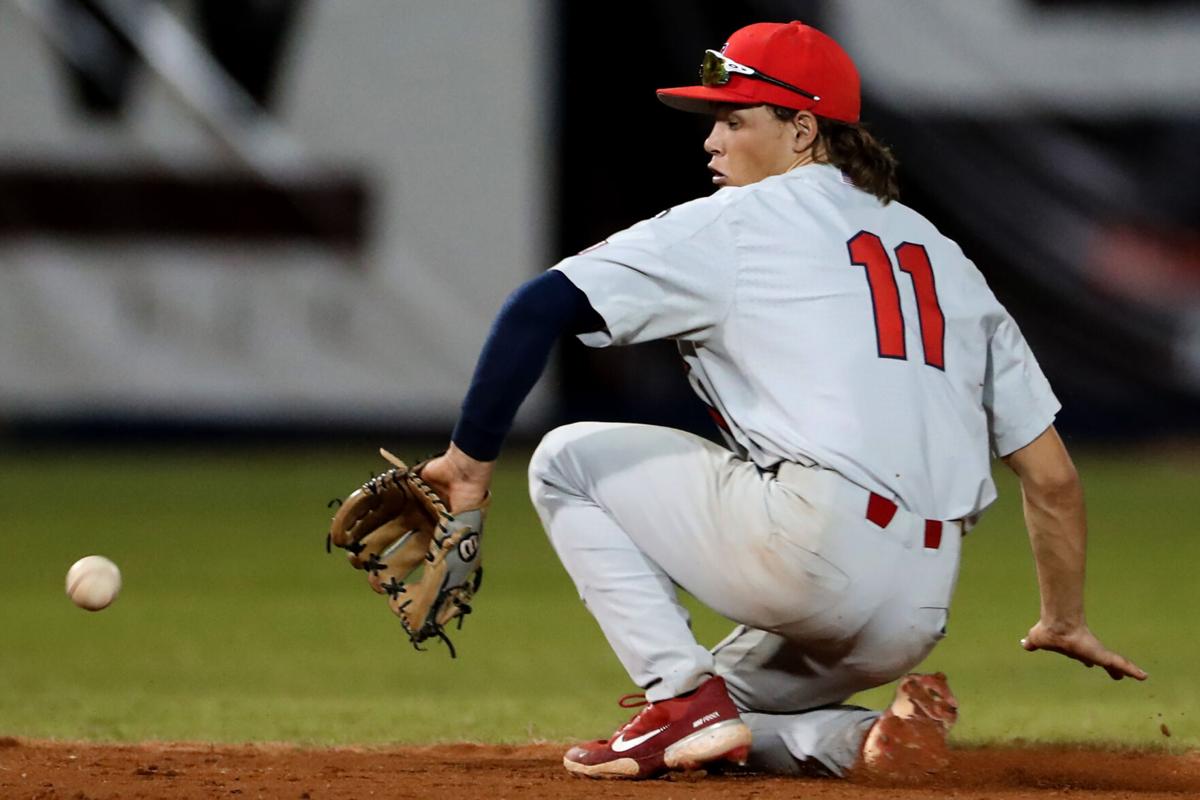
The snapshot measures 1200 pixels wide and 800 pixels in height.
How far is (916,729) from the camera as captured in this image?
3748mm

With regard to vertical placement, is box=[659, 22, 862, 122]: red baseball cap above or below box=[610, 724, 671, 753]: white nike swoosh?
above

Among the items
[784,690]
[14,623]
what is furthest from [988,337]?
[14,623]

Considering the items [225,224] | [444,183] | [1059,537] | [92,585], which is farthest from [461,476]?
[444,183]

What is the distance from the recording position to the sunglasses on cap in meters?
3.82

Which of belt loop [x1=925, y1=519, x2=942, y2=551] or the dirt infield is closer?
the dirt infield

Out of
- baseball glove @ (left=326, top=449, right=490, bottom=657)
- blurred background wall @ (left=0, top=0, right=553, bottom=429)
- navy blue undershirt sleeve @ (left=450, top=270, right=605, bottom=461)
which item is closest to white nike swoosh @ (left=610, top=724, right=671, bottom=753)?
baseball glove @ (left=326, top=449, right=490, bottom=657)

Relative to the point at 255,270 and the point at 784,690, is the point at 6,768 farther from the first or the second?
the point at 255,270

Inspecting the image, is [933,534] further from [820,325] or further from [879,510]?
[820,325]

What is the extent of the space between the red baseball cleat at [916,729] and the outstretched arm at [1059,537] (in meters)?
0.32

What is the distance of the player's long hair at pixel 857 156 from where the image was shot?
386 centimetres

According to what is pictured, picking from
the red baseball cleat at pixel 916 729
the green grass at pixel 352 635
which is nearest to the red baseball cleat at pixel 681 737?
the red baseball cleat at pixel 916 729

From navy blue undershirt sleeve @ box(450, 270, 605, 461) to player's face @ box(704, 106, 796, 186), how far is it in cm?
52

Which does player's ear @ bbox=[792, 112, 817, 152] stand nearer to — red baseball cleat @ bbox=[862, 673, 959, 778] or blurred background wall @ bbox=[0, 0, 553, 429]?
red baseball cleat @ bbox=[862, 673, 959, 778]

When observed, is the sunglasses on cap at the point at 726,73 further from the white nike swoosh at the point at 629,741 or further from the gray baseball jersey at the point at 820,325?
the white nike swoosh at the point at 629,741
